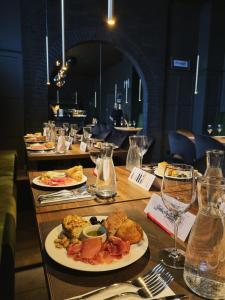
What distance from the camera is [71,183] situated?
130 centimetres

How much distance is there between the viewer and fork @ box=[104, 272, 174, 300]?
21.0 inches

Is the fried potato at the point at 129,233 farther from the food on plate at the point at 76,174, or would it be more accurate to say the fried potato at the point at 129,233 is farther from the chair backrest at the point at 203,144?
the chair backrest at the point at 203,144

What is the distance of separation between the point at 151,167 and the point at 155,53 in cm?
481

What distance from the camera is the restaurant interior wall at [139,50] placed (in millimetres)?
4719

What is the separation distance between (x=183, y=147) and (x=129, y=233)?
227cm

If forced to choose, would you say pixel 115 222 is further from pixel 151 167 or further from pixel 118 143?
pixel 118 143

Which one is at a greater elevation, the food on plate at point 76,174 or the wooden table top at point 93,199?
the food on plate at point 76,174

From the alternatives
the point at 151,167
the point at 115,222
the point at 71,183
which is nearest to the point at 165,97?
the point at 151,167

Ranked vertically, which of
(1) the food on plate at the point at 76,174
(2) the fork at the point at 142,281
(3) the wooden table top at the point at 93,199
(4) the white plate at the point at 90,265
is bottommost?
(3) the wooden table top at the point at 93,199

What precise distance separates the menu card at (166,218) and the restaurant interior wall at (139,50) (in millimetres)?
4379

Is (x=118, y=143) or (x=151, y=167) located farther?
(x=118, y=143)

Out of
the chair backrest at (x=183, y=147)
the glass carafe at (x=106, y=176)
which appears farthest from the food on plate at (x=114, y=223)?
the chair backrest at (x=183, y=147)

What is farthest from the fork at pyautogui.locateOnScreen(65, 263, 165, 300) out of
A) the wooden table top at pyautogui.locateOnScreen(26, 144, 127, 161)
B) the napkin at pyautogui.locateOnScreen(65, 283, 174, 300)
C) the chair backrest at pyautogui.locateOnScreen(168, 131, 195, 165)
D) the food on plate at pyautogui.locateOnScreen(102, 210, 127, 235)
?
the chair backrest at pyautogui.locateOnScreen(168, 131, 195, 165)

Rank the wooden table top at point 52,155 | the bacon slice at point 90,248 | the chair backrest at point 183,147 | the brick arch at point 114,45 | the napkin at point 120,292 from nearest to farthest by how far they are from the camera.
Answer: the napkin at point 120,292
the bacon slice at point 90,248
the wooden table top at point 52,155
the chair backrest at point 183,147
the brick arch at point 114,45
